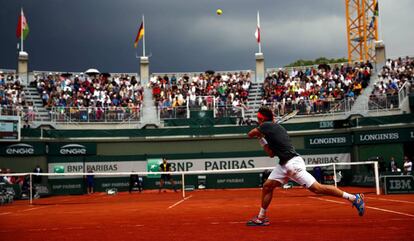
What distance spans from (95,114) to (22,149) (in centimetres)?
538

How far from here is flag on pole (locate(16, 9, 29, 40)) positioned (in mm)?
39781

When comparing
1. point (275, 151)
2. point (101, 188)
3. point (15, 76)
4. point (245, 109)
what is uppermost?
point (15, 76)

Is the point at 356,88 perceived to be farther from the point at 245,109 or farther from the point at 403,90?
the point at 245,109

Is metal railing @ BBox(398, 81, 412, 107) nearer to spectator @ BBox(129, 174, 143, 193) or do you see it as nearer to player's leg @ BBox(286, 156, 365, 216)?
spectator @ BBox(129, 174, 143, 193)

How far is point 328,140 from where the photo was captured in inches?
1264

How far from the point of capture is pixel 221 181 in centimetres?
3145

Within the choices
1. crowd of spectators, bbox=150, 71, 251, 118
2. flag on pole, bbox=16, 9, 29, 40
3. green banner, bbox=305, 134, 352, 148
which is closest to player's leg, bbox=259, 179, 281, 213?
green banner, bbox=305, 134, 352, 148

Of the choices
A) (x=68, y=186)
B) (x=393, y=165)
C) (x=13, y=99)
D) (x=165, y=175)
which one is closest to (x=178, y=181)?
(x=165, y=175)

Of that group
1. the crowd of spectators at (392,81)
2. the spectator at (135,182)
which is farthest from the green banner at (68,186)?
the crowd of spectators at (392,81)

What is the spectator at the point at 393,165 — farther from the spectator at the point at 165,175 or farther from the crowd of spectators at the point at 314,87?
the spectator at the point at 165,175

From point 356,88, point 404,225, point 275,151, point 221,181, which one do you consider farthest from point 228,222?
point 356,88

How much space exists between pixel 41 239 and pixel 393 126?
26.2m

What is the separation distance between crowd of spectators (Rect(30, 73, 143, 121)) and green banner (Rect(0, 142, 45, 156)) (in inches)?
99.6

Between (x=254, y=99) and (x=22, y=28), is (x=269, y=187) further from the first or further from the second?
(x=22, y=28)
